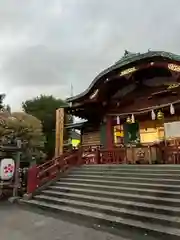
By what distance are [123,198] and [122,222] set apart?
5.00ft

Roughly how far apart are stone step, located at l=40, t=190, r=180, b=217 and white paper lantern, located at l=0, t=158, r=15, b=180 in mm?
2590

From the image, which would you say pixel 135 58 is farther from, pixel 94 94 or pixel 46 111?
pixel 46 111

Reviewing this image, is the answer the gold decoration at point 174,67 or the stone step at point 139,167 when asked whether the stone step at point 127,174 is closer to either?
the stone step at point 139,167

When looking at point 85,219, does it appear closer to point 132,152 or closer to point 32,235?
point 32,235

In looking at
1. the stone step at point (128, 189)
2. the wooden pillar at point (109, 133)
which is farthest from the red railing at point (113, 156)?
the wooden pillar at point (109, 133)

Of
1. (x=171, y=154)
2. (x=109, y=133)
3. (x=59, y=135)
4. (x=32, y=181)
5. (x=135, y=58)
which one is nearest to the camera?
(x=32, y=181)

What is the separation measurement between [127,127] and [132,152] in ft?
14.8

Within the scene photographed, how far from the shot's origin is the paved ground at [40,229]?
6.76 m

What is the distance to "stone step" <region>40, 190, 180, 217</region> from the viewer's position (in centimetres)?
725

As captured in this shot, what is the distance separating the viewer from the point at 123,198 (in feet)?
29.0

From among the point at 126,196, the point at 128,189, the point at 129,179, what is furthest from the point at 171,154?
the point at 126,196

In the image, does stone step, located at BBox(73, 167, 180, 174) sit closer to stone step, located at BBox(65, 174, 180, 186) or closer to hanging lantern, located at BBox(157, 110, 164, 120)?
stone step, located at BBox(65, 174, 180, 186)

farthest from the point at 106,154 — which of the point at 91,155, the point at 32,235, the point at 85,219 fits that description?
the point at 32,235

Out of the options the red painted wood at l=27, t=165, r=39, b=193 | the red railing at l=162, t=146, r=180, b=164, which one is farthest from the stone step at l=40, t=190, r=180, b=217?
the red railing at l=162, t=146, r=180, b=164
